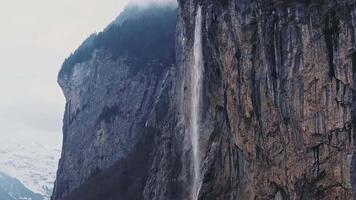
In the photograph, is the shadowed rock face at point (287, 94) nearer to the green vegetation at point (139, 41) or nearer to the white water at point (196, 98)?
the white water at point (196, 98)

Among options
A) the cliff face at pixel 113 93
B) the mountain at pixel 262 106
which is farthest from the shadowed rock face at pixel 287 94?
the cliff face at pixel 113 93

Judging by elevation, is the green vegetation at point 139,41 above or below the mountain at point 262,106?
above

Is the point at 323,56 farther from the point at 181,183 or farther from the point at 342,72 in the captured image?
the point at 181,183

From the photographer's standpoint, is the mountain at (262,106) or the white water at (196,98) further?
the white water at (196,98)

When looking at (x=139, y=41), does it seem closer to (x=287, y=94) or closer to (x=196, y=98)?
(x=196, y=98)

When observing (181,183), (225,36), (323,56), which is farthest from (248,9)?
(181,183)

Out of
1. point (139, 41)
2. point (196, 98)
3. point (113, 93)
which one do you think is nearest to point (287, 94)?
point (196, 98)
